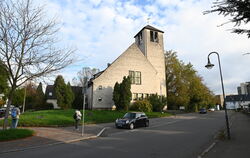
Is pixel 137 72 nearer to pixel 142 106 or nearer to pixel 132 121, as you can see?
pixel 142 106

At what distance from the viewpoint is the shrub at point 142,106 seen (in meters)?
33.3

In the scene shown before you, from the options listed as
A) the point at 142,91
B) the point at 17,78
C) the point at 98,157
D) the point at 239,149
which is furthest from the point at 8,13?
the point at 142,91

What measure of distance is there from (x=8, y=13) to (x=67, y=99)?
25281 millimetres

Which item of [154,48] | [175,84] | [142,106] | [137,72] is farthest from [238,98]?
→ [142,106]

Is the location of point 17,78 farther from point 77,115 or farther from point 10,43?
point 77,115

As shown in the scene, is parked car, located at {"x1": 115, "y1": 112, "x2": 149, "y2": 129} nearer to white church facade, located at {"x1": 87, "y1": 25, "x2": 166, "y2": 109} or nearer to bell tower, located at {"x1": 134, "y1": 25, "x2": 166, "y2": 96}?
white church facade, located at {"x1": 87, "y1": 25, "x2": 166, "y2": 109}

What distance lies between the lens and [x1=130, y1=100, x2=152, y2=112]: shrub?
1312 inches

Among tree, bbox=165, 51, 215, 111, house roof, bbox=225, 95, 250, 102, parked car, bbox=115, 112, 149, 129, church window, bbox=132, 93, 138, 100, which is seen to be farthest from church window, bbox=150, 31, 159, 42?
house roof, bbox=225, 95, 250, 102

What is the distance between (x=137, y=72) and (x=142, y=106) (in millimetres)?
8220

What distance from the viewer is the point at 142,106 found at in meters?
33.5

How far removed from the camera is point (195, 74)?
52.1 metres

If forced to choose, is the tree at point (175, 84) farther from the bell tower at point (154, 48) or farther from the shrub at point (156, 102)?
the shrub at point (156, 102)

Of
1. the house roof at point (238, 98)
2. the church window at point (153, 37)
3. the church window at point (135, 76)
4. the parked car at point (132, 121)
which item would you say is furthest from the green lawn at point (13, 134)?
the house roof at point (238, 98)

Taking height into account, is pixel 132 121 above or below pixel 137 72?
below
